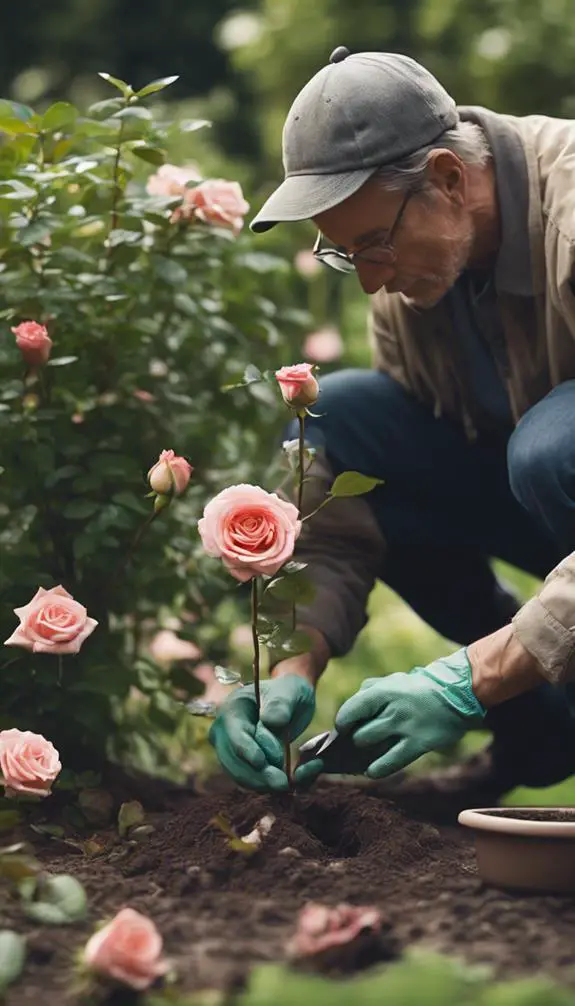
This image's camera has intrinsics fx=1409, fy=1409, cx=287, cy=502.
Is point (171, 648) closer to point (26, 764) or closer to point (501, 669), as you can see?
point (26, 764)

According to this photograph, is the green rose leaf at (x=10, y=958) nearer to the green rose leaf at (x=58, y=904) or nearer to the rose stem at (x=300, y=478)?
the green rose leaf at (x=58, y=904)

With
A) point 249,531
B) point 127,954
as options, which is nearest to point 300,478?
point 249,531

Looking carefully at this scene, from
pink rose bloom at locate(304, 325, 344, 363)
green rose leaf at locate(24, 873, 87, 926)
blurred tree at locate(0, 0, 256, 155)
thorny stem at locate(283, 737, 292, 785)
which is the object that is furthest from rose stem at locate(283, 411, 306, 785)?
blurred tree at locate(0, 0, 256, 155)

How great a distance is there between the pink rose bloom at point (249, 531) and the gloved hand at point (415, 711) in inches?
11.6

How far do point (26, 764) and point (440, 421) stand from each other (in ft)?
3.66

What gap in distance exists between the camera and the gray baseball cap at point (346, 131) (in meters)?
2.22

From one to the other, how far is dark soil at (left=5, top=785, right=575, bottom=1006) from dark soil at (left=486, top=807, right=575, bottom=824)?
0.10 meters

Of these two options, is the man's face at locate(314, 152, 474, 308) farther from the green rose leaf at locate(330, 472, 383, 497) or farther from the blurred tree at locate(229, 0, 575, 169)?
the blurred tree at locate(229, 0, 575, 169)

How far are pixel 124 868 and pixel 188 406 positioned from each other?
1.01m

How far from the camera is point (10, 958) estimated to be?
1.46 meters

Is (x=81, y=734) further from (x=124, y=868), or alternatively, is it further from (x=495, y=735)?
(x=495, y=735)

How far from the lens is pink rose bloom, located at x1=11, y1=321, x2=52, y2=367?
2.36 metres

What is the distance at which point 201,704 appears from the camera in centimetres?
216

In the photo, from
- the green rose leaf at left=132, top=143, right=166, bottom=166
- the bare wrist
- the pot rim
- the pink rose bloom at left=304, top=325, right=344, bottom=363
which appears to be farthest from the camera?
the pink rose bloom at left=304, top=325, right=344, bottom=363
